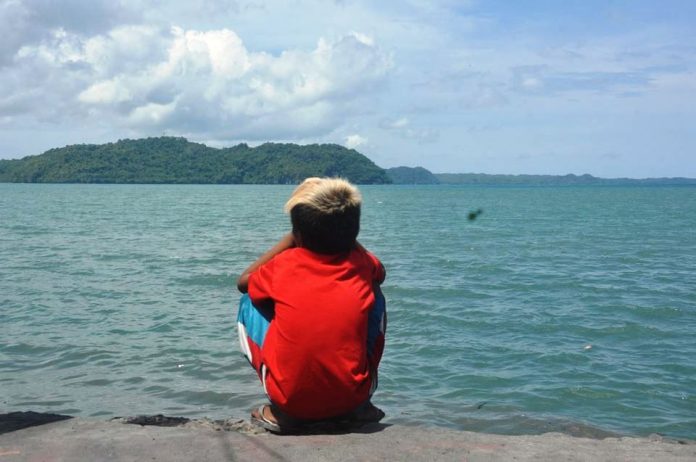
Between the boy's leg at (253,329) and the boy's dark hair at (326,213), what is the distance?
0.53m

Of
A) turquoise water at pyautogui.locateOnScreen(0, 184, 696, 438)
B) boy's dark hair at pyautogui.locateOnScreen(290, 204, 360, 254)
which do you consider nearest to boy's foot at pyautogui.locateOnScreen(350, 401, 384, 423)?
boy's dark hair at pyautogui.locateOnScreen(290, 204, 360, 254)

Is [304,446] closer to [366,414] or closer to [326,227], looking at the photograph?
[366,414]

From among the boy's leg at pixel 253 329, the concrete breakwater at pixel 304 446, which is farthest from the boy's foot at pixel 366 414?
the boy's leg at pixel 253 329

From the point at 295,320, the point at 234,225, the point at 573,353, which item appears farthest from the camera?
the point at 234,225

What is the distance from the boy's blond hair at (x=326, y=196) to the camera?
4.29 meters

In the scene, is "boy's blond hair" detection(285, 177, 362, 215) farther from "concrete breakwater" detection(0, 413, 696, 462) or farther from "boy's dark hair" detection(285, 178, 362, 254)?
"concrete breakwater" detection(0, 413, 696, 462)

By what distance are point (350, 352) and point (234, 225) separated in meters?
38.5

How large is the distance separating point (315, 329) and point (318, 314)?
87 mm

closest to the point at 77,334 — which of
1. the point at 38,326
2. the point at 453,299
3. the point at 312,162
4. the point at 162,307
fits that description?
the point at 38,326

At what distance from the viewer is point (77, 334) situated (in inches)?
460

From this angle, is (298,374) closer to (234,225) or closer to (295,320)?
(295,320)

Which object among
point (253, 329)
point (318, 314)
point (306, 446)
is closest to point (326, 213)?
point (318, 314)

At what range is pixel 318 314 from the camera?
418cm

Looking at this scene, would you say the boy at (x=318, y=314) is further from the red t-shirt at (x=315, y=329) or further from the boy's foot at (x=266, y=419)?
the boy's foot at (x=266, y=419)
